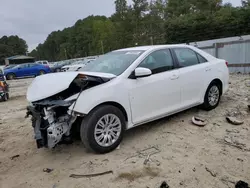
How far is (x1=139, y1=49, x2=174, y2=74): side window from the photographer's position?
402 centimetres

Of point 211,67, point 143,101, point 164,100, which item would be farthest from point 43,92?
point 211,67

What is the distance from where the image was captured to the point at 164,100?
409 centimetres

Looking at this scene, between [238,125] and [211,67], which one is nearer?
[238,125]

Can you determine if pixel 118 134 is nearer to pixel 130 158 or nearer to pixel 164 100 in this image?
pixel 130 158

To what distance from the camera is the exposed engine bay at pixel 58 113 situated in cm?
317

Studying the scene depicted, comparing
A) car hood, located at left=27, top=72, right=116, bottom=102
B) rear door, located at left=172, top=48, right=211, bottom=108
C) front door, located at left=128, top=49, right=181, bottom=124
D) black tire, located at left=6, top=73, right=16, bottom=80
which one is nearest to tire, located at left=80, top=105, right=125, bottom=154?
front door, located at left=128, top=49, right=181, bottom=124

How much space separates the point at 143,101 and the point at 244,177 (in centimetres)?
178

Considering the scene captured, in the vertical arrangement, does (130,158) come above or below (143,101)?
below

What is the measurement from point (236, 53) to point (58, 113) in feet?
33.8

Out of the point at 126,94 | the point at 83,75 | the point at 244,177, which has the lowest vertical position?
the point at 244,177

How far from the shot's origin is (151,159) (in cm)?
324

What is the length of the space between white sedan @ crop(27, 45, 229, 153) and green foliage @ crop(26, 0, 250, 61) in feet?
52.1

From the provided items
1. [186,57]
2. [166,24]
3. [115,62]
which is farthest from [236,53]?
[166,24]

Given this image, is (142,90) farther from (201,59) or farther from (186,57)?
(201,59)
